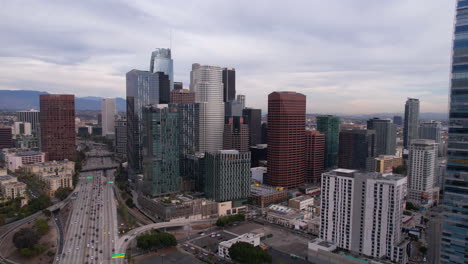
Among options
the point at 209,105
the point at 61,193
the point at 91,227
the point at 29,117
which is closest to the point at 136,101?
the point at 209,105

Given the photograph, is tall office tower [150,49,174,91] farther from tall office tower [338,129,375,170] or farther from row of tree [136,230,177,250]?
row of tree [136,230,177,250]

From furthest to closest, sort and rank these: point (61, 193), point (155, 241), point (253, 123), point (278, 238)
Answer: point (253, 123)
point (61, 193)
point (278, 238)
point (155, 241)

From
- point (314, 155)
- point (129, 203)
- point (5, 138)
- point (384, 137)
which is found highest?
point (384, 137)

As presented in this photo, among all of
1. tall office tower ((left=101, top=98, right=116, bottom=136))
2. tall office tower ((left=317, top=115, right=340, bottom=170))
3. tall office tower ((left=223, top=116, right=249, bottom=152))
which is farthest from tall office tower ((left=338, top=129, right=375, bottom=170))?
tall office tower ((left=101, top=98, right=116, bottom=136))

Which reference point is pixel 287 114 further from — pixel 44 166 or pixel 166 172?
pixel 44 166

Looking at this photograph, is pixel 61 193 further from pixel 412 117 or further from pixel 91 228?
pixel 412 117

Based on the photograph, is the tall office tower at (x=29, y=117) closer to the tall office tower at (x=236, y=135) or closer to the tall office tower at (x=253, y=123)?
the tall office tower at (x=253, y=123)
